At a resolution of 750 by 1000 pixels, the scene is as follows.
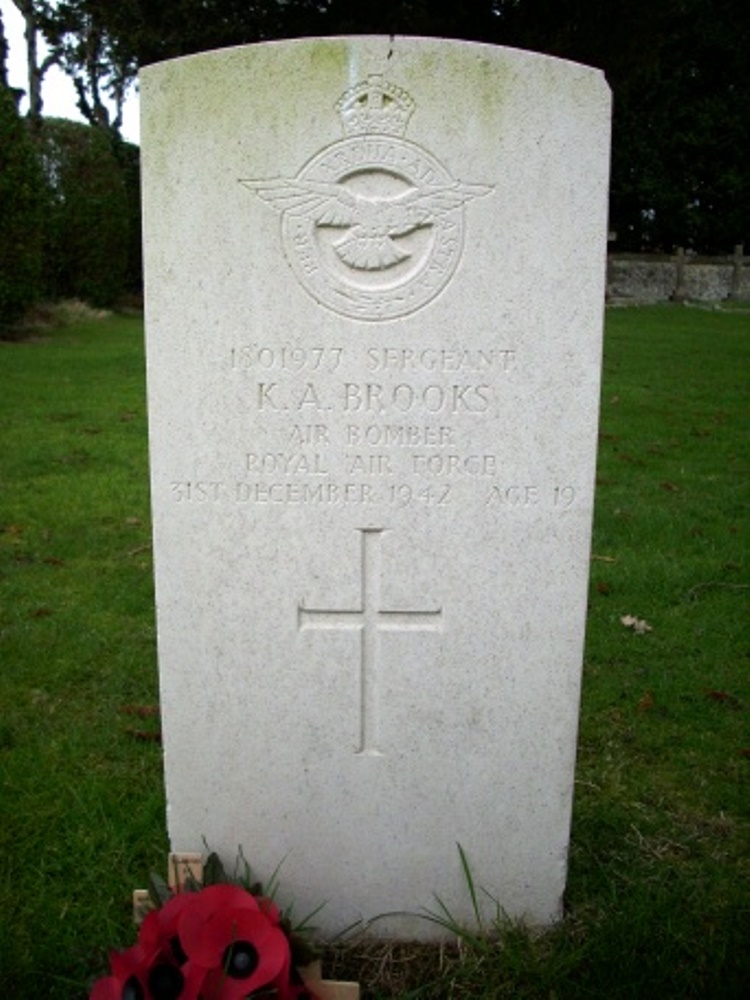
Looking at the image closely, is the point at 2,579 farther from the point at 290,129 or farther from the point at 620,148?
the point at 620,148

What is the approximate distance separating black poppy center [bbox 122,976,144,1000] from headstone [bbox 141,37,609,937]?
0.52m

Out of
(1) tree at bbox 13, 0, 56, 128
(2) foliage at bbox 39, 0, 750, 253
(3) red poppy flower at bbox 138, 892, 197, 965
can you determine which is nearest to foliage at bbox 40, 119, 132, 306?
(2) foliage at bbox 39, 0, 750, 253

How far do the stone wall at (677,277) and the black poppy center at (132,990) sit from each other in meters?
24.4

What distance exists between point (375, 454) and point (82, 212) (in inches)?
648

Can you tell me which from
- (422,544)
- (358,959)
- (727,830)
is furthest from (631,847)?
(422,544)

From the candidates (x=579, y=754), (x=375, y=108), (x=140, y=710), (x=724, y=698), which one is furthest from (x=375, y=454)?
(x=724, y=698)

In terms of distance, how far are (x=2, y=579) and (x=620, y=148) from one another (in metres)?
26.3

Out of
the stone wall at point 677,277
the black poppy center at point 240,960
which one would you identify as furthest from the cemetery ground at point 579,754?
the stone wall at point 677,277

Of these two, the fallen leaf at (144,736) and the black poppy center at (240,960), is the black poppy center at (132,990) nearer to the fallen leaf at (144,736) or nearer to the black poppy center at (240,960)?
the black poppy center at (240,960)

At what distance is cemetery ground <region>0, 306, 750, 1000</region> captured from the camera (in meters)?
2.51

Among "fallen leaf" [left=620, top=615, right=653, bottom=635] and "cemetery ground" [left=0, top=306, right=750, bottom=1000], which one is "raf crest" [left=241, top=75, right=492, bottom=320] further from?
"fallen leaf" [left=620, top=615, right=653, bottom=635]

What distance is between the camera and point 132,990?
6.93ft

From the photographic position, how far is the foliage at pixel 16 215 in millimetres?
13281

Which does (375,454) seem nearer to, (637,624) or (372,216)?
(372,216)
